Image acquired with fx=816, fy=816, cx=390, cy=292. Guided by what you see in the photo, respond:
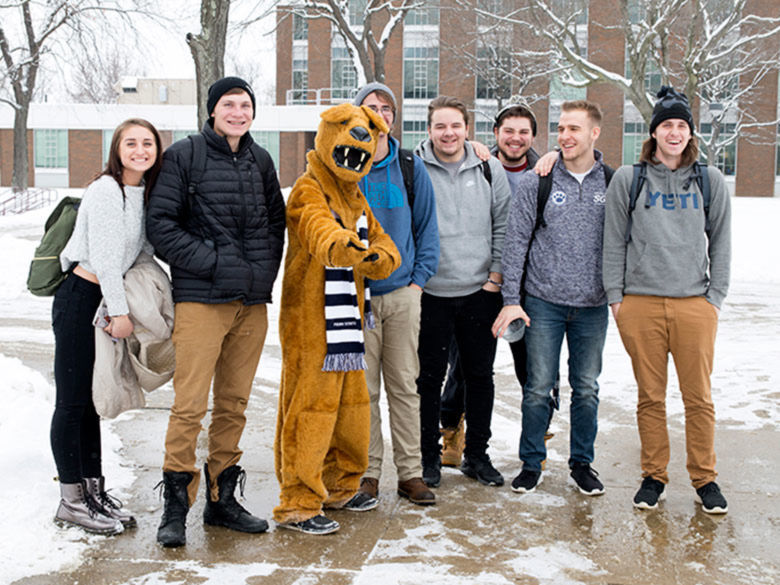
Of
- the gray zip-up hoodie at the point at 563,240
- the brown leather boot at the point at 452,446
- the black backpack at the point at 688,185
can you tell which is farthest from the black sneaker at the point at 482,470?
the black backpack at the point at 688,185

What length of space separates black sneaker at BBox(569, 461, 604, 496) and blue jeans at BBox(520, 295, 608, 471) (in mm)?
35

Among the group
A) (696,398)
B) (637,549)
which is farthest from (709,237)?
(637,549)

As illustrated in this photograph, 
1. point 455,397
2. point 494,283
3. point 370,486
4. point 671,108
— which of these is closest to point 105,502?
point 370,486

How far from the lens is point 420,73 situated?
4369cm

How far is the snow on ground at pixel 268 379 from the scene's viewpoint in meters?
3.63

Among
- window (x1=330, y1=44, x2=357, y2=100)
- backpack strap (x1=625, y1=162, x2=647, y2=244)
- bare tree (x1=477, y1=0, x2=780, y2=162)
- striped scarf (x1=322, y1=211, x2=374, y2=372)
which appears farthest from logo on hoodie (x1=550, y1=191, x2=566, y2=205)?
window (x1=330, y1=44, x2=357, y2=100)

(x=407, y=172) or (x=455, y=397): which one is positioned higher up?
(x=407, y=172)

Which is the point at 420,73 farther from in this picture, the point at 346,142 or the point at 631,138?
the point at 346,142

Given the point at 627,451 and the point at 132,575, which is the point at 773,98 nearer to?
the point at 627,451

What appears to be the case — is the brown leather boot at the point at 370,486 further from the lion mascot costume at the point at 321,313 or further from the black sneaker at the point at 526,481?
the black sneaker at the point at 526,481

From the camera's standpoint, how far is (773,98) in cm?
4084

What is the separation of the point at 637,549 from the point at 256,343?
211cm

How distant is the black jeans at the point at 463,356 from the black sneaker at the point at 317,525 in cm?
99

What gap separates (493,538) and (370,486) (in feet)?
2.68
